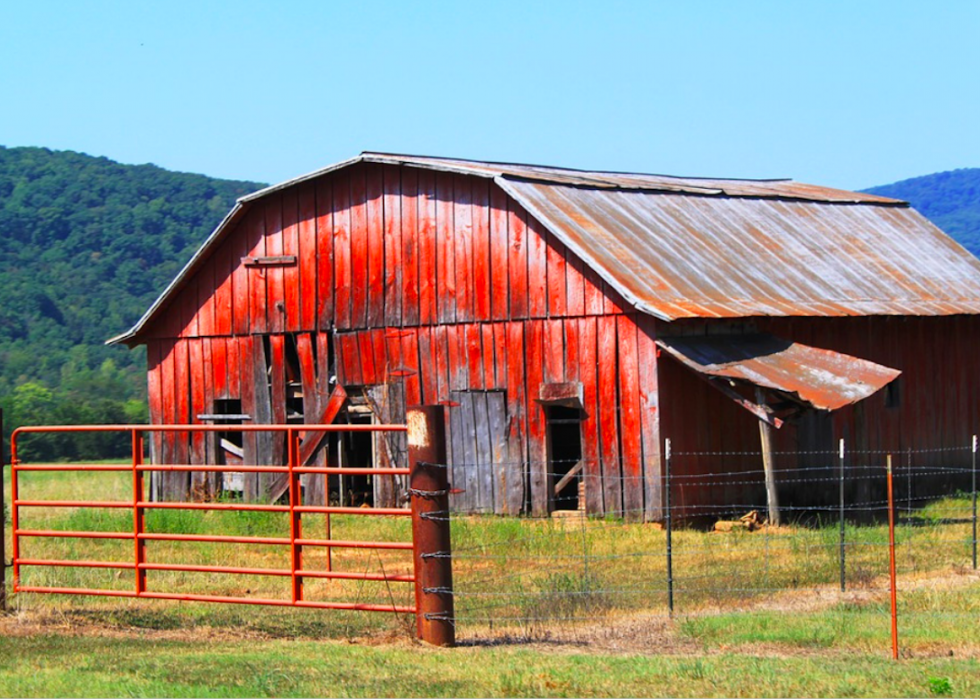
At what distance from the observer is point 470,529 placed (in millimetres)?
20219

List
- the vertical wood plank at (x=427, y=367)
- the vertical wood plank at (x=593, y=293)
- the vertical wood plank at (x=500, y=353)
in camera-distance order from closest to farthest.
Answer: the vertical wood plank at (x=593, y=293) → the vertical wood plank at (x=500, y=353) → the vertical wood plank at (x=427, y=367)

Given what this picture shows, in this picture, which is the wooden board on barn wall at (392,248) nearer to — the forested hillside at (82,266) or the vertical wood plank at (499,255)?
the vertical wood plank at (499,255)

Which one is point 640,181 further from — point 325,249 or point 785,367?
point 785,367

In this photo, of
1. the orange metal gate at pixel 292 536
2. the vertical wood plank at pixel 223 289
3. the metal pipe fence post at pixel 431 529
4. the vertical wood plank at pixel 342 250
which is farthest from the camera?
the vertical wood plank at pixel 223 289

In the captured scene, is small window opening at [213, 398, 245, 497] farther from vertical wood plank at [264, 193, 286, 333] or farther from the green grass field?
the green grass field

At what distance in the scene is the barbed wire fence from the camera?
12711 mm

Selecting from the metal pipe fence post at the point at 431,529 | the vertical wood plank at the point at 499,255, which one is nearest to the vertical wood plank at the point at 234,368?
the vertical wood plank at the point at 499,255

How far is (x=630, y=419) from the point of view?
21719 mm

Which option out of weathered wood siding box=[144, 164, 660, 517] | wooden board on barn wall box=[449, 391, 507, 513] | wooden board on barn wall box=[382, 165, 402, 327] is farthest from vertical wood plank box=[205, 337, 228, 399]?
wooden board on barn wall box=[449, 391, 507, 513]

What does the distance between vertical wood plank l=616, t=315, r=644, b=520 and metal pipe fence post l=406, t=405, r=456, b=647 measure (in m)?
10.3

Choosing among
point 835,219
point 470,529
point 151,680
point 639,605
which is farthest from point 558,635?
point 835,219

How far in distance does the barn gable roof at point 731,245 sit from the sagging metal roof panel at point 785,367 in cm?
52

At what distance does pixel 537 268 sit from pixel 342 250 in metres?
4.14

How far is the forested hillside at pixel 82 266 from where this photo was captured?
204 ft
